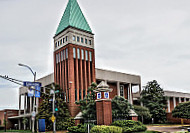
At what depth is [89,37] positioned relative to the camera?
48.3m

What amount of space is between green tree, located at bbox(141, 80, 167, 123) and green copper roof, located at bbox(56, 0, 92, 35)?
63.8 feet

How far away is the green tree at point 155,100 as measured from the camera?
2098 inches

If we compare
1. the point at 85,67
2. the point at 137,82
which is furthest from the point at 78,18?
the point at 137,82

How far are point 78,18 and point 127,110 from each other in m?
22.3

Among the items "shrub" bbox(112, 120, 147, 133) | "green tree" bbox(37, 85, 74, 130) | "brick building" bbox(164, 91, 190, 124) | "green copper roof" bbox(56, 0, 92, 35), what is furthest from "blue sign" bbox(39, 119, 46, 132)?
"brick building" bbox(164, 91, 190, 124)

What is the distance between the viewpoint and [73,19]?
46594mm

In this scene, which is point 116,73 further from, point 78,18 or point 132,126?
point 132,126

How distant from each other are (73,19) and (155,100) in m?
25.4

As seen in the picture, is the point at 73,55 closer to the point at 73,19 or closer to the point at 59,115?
the point at 73,19

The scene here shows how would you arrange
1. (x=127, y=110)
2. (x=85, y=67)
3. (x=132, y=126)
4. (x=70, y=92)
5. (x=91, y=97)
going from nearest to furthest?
(x=132, y=126) < (x=127, y=110) < (x=91, y=97) < (x=70, y=92) < (x=85, y=67)

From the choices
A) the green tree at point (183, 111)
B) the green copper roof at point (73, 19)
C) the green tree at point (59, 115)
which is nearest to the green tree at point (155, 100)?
the green tree at point (183, 111)

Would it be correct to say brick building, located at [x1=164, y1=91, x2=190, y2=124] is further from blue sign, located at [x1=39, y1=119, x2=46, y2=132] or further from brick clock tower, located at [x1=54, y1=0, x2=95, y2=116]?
blue sign, located at [x1=39, y1=119, x2=46, y2=132]

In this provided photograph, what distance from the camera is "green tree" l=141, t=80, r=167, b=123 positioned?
5328 centimetres

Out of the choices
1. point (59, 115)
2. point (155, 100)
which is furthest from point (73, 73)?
point (155, 100)
